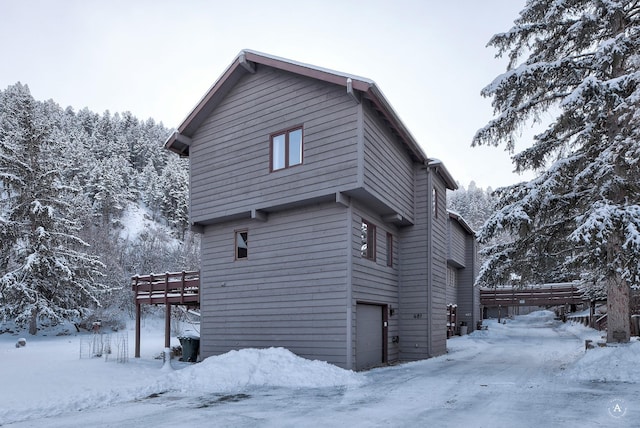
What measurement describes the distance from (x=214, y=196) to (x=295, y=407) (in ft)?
29.8

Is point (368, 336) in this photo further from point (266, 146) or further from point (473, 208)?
point (473, 208)

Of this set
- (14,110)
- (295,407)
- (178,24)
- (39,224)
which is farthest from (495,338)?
(14,110)

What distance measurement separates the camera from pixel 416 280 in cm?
1683

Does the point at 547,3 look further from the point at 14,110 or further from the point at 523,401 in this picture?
the point at 14,110

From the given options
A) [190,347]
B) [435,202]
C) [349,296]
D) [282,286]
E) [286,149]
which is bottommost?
[190,347]

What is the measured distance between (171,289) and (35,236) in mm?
16963

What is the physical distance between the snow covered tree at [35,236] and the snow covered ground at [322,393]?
641 inches

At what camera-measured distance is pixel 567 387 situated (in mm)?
10016

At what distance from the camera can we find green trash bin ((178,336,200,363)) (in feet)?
55.7

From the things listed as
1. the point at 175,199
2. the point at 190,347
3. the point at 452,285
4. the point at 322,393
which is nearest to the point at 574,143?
the point at 322,393

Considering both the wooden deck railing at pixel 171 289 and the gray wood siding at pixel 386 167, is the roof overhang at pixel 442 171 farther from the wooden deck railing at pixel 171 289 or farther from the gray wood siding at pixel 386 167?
the wooden deck railing at pixel 171 289

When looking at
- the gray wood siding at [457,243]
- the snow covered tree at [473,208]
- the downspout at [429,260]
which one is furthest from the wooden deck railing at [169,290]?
the snow covered tree at [473,208]

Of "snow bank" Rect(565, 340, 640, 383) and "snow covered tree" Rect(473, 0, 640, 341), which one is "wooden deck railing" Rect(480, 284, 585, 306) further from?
"snow bank" Rect(565, 340, 640, 383)

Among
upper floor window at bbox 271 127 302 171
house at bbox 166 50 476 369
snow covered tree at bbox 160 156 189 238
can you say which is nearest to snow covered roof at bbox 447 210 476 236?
house at bbox 166 50 476 369
